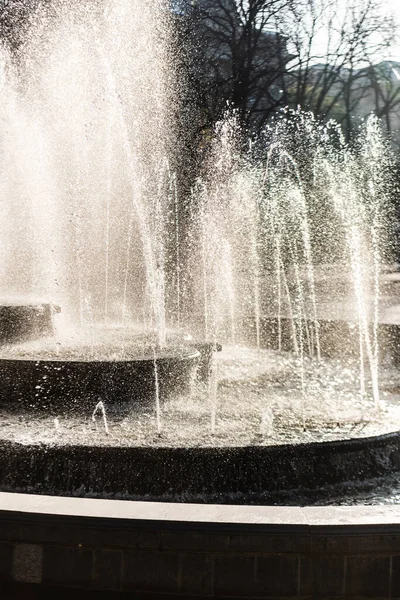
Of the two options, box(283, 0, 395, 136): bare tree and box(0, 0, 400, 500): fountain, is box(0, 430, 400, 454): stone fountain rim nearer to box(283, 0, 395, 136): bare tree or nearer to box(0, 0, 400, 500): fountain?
box(0, 0, 400, 500): fountain

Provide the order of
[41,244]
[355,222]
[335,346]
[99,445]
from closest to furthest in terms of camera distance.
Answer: [99,445] < [335,346] < [41,244] < [355,222]

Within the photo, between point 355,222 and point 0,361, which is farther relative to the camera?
point 355,222

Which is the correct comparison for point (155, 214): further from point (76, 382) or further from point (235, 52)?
point (76, 382)

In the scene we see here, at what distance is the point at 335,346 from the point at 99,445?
6.72 metres

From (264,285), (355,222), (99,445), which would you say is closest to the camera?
(99,445)

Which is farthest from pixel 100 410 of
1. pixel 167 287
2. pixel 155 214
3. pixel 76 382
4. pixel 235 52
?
pixel 235 52

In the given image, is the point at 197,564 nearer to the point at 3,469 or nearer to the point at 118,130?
the point at 3,469

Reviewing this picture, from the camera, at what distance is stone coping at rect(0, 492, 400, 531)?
2.95 metres

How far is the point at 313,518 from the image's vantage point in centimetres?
301

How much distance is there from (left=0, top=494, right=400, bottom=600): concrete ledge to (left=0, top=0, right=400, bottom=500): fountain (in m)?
1.40

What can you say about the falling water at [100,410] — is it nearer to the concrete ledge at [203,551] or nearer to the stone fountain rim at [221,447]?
the stone fountain rim at [221,447]

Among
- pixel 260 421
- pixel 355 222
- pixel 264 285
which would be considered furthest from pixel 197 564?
pixel 355 222

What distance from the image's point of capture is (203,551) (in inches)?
116

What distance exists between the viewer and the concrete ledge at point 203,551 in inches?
116
